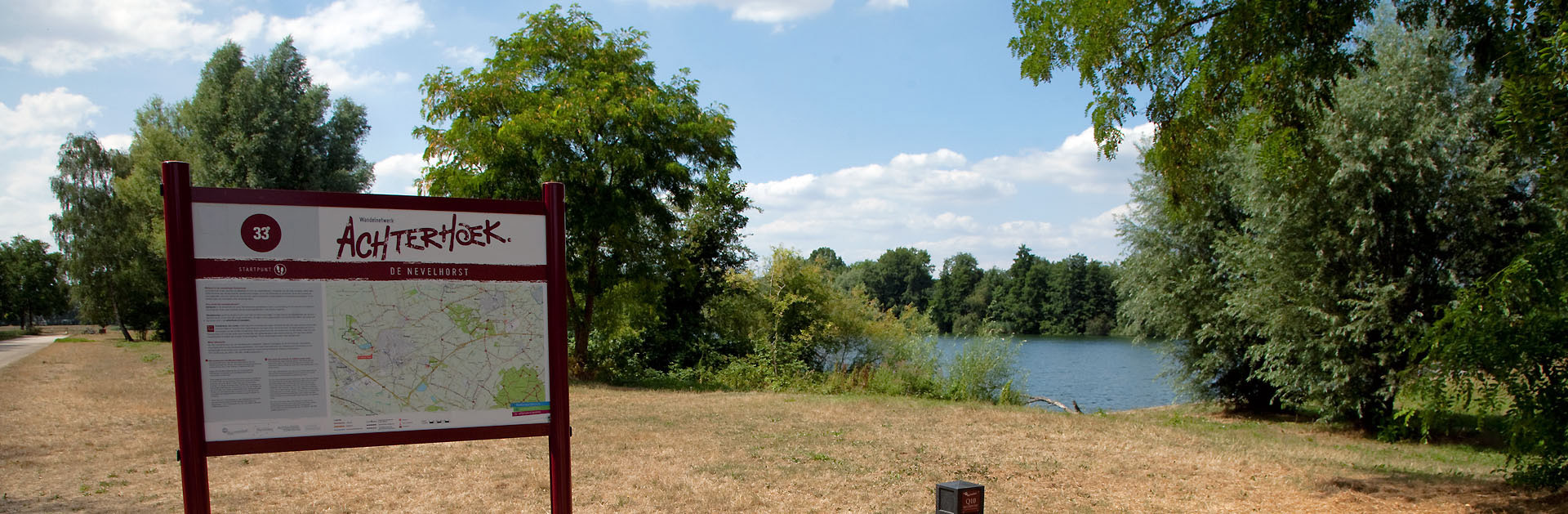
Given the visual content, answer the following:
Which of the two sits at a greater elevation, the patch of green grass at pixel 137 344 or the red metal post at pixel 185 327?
the red metal post at pixel 185 327

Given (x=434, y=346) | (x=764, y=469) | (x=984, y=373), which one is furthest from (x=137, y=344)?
(x=434, y=346)

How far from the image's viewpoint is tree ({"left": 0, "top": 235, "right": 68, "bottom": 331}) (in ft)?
208

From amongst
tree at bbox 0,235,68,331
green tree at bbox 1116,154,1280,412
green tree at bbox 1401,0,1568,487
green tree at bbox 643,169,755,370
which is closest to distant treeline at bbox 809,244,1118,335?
green tree at bbox 643,169,755,370

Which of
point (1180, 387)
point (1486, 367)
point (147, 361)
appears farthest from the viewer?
point (147, 361)

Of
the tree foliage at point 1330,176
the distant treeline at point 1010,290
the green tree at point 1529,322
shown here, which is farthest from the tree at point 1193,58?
the distant treeline at point 1010,290

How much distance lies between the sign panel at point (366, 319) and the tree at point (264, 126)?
70.6 ft

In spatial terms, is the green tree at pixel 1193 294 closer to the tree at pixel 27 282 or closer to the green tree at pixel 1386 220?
the green tree at pixel 1386 220

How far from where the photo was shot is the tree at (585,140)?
16062mm

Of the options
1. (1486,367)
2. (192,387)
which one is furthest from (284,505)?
(1486,367)

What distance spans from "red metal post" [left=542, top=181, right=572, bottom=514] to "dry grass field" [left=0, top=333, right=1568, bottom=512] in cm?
172

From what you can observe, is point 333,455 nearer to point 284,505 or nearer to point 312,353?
point 284,505

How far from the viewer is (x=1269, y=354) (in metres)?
15.3

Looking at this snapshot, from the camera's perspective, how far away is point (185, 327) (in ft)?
13.4

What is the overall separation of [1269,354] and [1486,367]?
32.2ft
